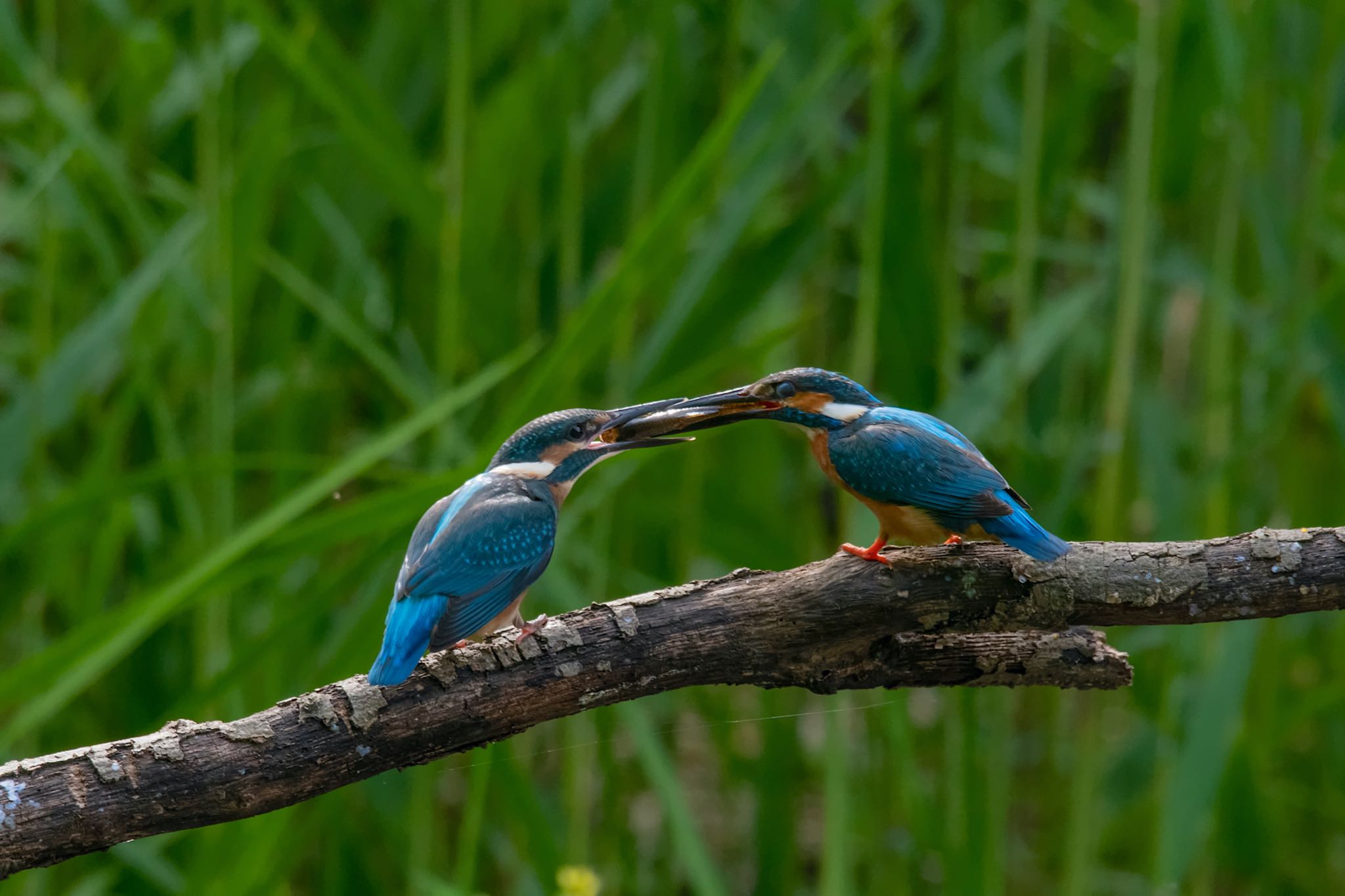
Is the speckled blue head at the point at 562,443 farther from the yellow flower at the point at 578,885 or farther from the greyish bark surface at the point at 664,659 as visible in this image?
the yellow flower at the point at 578,885

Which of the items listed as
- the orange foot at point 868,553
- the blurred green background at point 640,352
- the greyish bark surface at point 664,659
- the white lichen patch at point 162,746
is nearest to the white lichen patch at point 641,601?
the greyish bark surface at point 664,659

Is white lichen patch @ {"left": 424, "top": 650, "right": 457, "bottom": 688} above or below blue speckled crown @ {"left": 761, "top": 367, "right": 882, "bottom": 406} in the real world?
below

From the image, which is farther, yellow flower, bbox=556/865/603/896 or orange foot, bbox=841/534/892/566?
yellow flower, bbox=556/865/603/896

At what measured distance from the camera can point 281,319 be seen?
1889 millimetres

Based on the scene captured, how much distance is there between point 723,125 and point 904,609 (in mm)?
561

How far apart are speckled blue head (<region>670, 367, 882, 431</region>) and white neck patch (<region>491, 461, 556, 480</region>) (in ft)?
0.29

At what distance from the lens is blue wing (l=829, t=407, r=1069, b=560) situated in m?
0.74

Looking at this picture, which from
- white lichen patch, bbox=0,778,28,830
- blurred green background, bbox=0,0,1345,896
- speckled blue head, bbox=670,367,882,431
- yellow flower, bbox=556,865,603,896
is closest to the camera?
white lichen patch, bbox=0,778,28,830

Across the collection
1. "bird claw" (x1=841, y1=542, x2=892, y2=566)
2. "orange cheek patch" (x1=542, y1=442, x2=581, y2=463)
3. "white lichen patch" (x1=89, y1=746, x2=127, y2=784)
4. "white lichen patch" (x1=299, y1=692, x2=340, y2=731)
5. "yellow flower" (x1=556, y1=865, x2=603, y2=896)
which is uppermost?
"orange cheek patch" (x1=542, y1=442, x2=581, y2=463)

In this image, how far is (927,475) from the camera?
757 mm

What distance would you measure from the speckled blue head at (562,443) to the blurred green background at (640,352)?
0.24 meters

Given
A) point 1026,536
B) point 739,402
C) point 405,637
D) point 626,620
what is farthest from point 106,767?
point 1026,536

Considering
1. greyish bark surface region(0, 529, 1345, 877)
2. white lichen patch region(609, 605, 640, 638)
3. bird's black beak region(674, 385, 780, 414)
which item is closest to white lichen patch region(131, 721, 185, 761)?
greyish bark surface region(0, 529, 1345, 877)

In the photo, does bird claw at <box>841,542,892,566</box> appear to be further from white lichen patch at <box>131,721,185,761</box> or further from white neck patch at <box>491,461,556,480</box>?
white lichen patch at <box>131,721,185,761</box>
